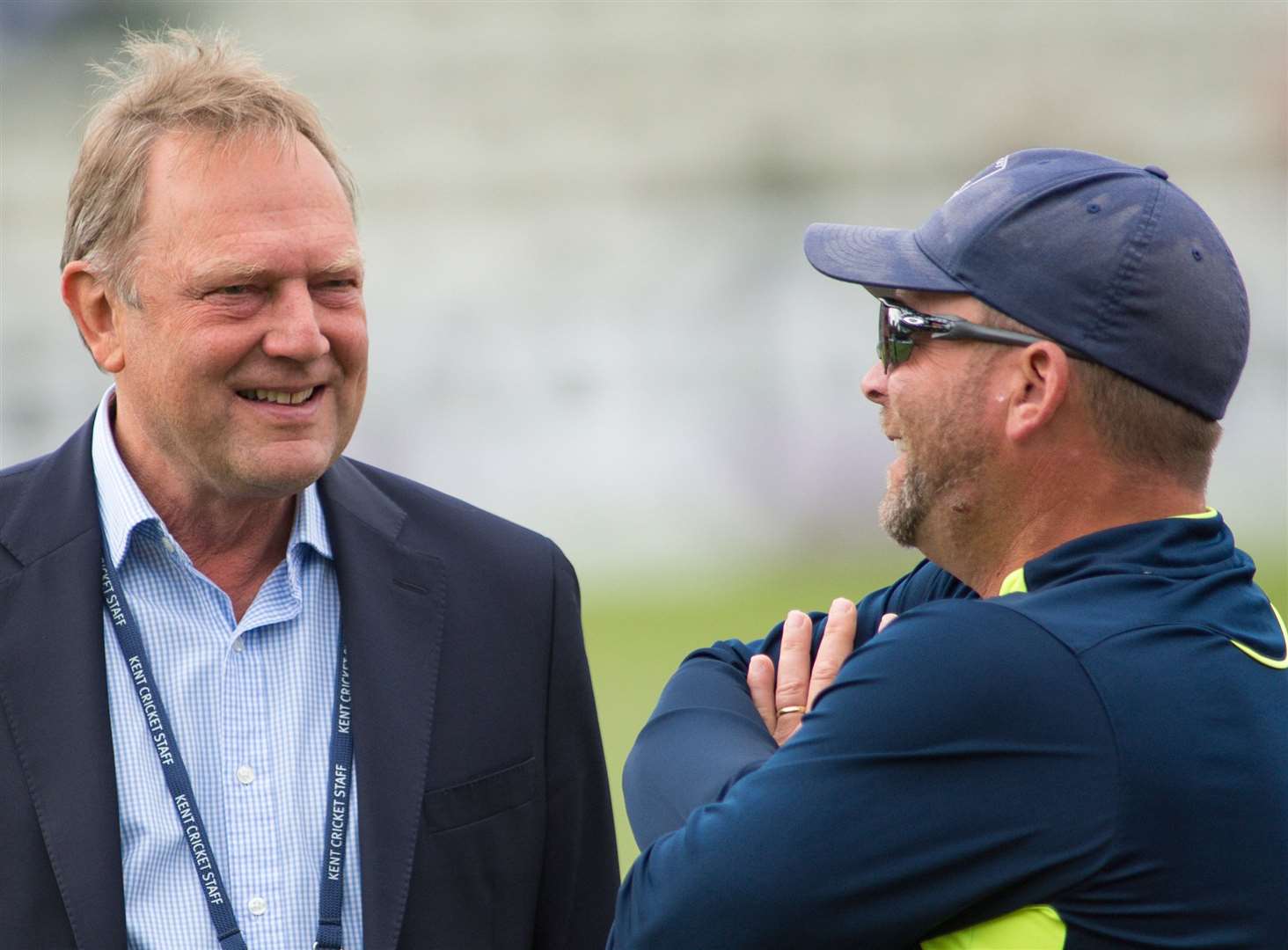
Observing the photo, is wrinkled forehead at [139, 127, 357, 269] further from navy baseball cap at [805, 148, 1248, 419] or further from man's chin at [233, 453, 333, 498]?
navy baseball cap at [805, 148, 1248, 419]

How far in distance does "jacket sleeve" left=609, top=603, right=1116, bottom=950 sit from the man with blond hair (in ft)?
2.21

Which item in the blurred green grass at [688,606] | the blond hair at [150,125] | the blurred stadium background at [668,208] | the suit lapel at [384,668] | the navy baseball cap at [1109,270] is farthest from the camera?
the blurred stadium background at [668,208]

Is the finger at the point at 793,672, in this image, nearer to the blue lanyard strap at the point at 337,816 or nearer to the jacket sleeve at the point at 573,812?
the jacket sleeve at the point at 573,812

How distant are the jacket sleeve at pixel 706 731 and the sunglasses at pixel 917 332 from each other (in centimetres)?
35

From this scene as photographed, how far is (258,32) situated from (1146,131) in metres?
10.6

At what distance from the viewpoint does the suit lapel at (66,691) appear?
7.27ft

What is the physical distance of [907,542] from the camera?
7.46 ft

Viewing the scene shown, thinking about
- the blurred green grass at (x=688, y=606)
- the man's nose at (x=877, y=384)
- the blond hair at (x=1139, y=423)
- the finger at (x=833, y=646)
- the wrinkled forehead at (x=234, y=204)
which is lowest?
the blurred green grass at (x=688, y=606)

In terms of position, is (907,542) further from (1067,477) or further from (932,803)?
(932,803)

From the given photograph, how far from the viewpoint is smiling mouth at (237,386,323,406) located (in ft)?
8.25

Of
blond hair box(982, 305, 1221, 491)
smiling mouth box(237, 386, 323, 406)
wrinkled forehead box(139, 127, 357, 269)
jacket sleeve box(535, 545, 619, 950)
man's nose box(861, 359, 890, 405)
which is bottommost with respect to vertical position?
jacket sleeve box(535, 545, 619, 950)

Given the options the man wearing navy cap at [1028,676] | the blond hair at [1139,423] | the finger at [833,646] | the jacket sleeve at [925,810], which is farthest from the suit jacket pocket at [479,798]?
the blond hair at [1139,423]

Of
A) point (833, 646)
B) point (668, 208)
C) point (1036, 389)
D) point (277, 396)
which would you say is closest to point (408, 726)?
point (277, 396)

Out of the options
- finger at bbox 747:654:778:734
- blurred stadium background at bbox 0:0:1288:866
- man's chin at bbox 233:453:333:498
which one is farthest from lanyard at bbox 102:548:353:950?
blurred stadium background at bbox 0:0:1288:866
